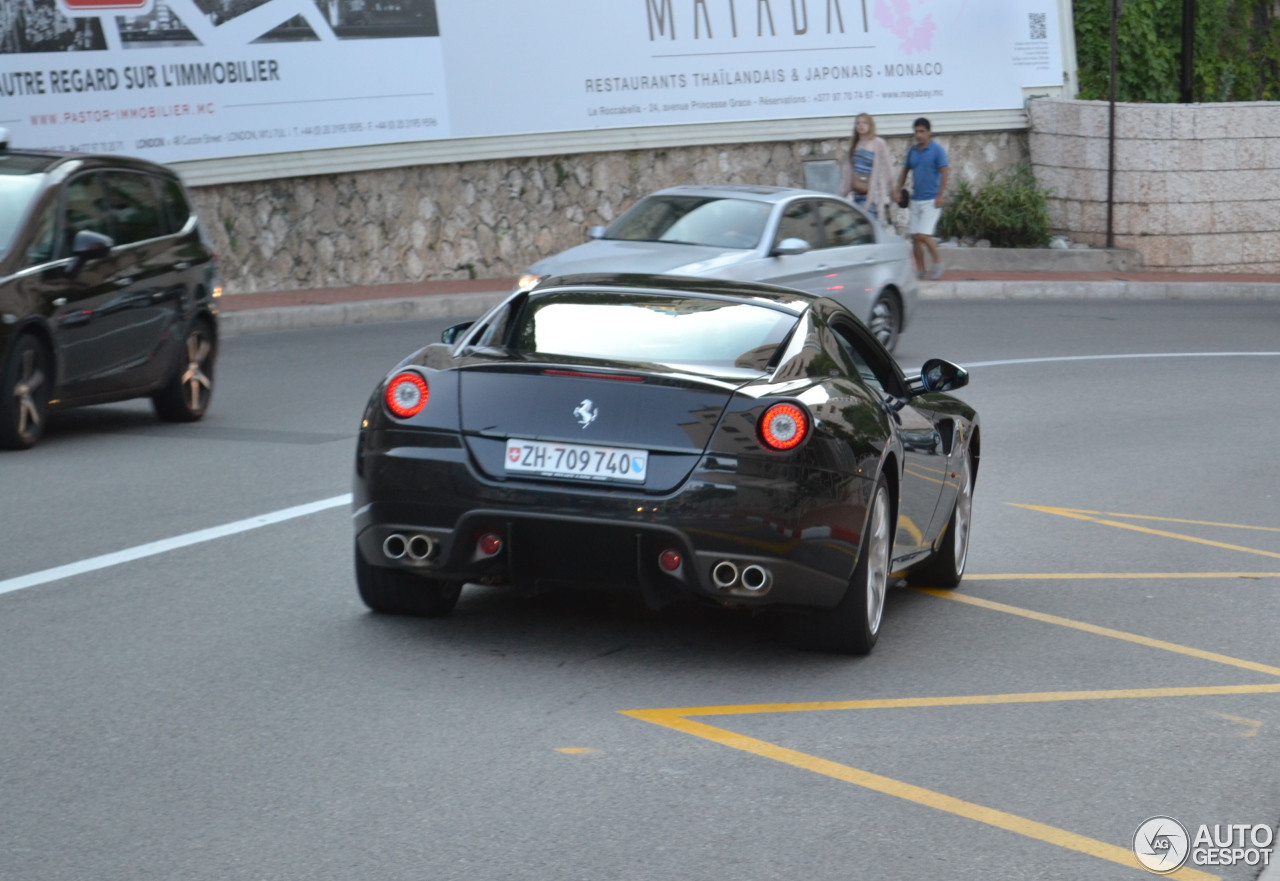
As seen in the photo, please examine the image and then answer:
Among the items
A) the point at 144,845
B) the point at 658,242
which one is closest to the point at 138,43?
the point at 658,242

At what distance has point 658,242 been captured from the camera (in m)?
16.5

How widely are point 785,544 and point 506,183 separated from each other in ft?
61.5

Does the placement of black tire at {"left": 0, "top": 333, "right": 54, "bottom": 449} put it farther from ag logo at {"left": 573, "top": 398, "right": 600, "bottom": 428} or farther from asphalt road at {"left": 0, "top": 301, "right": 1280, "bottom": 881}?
ag logo at {"left": 573, "top": 398, "right": 600, "bottom": 428}

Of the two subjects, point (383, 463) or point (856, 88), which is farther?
point (856, 88)

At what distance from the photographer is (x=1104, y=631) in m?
7.36

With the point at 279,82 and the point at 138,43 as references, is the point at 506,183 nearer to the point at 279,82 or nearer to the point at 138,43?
the point at 279,82

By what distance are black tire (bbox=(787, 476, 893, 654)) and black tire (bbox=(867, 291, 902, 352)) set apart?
1095cm

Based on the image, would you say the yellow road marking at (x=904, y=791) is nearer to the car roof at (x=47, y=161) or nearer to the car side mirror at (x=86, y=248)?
the car side mirror at (x=86, y=248)

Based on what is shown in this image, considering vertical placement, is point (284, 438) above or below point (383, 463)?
Result: below

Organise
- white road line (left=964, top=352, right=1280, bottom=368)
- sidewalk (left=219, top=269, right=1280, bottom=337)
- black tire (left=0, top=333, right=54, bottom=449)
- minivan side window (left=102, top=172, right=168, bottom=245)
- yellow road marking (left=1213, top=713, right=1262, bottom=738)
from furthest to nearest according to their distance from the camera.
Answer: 1. sidewalk (left=219, top=269, right=1280, bottom=337)
2. white road line (left=964, top=352, right=1280, bottom=368)
3. minivan side window (left=102, top=172, right=168, bottom=245)
4. black tire (left=0, top=333, right=54, bottom=449)
5. yellow road marking (left=1213, top=713, right=1262, bottom=738)

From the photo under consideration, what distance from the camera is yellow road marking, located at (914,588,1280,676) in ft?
22.5

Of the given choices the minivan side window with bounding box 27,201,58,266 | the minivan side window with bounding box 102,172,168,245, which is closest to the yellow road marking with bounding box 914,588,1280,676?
the minivan side window with bounding box 27,201,58,266

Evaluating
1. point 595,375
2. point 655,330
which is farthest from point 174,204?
point 595,375

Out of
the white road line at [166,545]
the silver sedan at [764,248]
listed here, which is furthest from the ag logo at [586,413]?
the silver sedan at [764,248]
